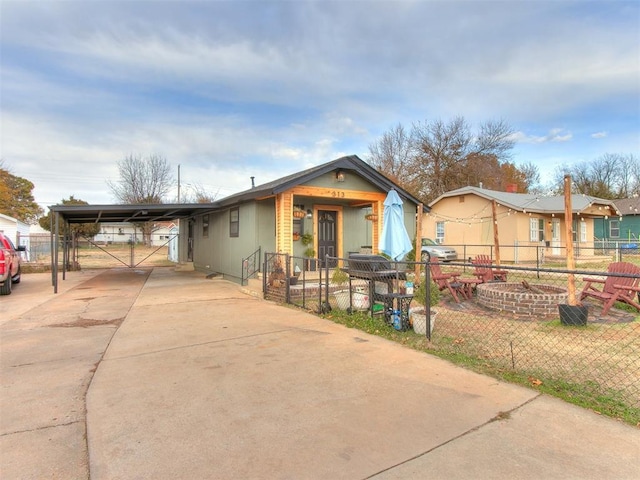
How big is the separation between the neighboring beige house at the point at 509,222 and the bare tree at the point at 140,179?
1026 inches

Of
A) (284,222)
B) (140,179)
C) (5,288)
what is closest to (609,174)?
(284,222)

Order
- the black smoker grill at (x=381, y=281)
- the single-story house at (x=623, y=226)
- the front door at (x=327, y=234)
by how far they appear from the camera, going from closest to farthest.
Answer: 1. the black smoker grill at (x=381, y=281)
2. the front door at (x=327, y=234)
3. the single-story house at (x=623, y=226)

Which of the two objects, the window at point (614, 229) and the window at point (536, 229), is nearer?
the window at point (536, 229)

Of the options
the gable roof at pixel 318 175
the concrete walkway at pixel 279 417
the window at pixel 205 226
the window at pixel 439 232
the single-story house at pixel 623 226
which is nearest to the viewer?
the concrete walkway at pixel 279 417

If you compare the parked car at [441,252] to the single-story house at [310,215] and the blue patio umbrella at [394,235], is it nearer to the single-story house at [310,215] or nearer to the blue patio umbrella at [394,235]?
the single-story house at [310,215]

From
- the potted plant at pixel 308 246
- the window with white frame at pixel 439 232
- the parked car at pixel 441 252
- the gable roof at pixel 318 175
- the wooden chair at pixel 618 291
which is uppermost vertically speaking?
the gable roof at pixel 318 175

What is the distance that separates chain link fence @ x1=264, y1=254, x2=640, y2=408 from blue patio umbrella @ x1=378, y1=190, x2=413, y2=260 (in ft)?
3.14

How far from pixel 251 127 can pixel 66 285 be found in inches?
437

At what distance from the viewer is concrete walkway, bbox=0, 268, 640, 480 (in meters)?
2.32

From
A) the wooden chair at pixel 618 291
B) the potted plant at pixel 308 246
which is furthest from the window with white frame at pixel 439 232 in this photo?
the wooden chair at pixel 618 291

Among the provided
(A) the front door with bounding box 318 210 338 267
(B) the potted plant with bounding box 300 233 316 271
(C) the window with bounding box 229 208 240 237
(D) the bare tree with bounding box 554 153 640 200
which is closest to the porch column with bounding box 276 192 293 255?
(B) the potted plant with bounding box 300 233 316 271

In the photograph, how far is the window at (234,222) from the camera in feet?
41.9

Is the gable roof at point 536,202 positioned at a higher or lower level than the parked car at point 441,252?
higher

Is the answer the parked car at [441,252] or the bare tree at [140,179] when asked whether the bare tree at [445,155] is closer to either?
the parked car at [441,252]
